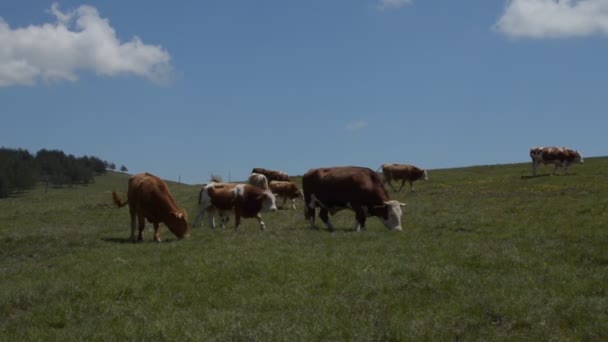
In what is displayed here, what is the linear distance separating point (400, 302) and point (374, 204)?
34.8ft

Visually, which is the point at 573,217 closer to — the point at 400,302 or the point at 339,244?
the point at 339,244

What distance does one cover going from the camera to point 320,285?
482 inches

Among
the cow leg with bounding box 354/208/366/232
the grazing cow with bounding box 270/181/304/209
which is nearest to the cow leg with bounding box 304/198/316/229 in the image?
the cow leg with bounding box 354/208/366/232

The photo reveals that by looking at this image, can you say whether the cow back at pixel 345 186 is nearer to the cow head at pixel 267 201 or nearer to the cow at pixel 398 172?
the cow head at pixel 267 201

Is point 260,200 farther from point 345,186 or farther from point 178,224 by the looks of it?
point 178,224

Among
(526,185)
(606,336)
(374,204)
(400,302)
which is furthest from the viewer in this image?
(526,185)

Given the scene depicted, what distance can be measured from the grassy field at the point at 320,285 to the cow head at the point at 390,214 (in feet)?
2.28

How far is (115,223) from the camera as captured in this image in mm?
29844

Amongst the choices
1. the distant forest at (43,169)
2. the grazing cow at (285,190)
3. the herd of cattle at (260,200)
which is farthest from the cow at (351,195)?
the distant forest at (43,169)

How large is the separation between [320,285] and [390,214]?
365 inches

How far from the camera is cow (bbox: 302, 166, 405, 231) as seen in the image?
21.3 meters

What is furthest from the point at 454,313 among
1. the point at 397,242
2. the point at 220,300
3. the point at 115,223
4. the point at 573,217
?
the point at 115,223

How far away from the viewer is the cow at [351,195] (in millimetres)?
21297

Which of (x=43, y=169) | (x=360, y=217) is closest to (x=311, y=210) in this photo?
(x=360, y=217)
